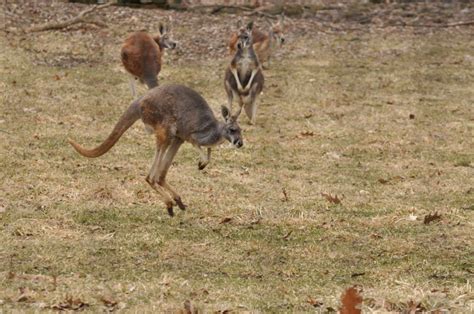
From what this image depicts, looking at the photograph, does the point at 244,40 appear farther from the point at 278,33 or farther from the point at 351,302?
the point at 351,302

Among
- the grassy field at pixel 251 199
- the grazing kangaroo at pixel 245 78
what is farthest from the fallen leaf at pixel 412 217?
the grazing kangaroo at pixel 245 78

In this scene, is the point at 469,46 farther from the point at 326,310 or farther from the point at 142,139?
the point at 326,310

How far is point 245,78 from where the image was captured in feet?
40.2

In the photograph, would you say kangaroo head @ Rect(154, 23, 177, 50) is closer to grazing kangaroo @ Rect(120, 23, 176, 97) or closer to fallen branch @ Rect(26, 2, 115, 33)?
grazing kangaroo @ Rect(120, 23, 176, 97)

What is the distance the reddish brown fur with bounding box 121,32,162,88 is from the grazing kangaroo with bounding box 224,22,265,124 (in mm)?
1099

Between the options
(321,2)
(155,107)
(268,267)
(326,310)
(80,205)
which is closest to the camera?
(326,310)

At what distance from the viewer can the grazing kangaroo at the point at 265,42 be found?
14.8 metres

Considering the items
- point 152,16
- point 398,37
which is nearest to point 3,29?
point 152,16

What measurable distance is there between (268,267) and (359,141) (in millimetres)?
5151

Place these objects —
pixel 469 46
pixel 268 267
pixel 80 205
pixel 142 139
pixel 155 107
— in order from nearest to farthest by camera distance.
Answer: pixel 268 267 < pixel 155 107 < pixel 80 205 < pixel 142 139 < pixel 469 46

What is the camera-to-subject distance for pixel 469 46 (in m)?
17.4

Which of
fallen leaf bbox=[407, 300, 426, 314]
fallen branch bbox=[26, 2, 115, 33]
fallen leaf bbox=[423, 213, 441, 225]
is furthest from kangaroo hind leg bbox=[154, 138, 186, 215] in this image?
fallen branch bbox=[26, 2, 115, 33]

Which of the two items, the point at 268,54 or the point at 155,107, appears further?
the point at 268,54

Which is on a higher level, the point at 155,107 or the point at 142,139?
the point at 155,107
